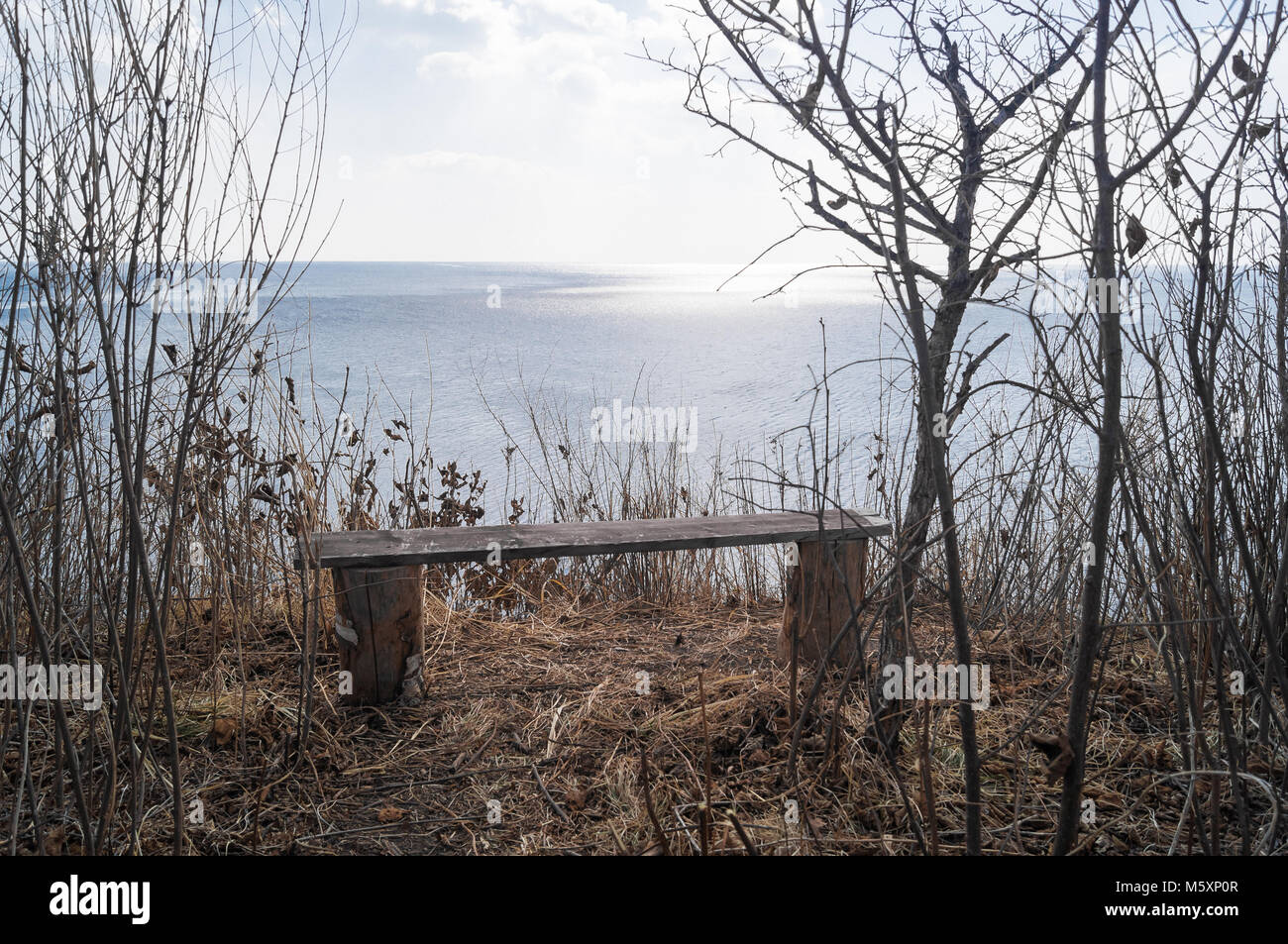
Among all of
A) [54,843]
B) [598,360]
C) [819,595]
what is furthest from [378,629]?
[598,360]

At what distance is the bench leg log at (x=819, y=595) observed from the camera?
2340 mm

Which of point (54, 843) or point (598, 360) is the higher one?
point (598, 360)

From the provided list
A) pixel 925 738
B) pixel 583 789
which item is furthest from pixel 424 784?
pixel 925 738

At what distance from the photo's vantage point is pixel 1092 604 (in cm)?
100

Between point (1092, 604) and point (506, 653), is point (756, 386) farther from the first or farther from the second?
point (1092, 604)

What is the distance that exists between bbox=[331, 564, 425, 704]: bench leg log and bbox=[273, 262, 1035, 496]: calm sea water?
749 millimetres

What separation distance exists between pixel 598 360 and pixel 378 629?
1028 centimetres

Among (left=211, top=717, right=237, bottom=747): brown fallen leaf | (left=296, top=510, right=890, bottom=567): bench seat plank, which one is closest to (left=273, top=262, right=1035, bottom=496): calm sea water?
(left=296, top=510, right=890, bottom=567): bench seat plank

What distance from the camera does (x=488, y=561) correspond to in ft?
7.22

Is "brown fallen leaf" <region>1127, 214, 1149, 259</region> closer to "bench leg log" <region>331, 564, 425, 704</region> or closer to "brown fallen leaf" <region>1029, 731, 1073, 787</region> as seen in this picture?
"brown fallen leaf" <region>1029, 731, 1073, 787</region>

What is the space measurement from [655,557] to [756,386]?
6.79 meters

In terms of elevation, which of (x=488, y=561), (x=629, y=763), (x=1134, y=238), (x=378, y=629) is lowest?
(x=629, y=763)

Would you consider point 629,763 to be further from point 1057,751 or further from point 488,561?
point 1057,751

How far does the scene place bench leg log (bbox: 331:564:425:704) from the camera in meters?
2.17
